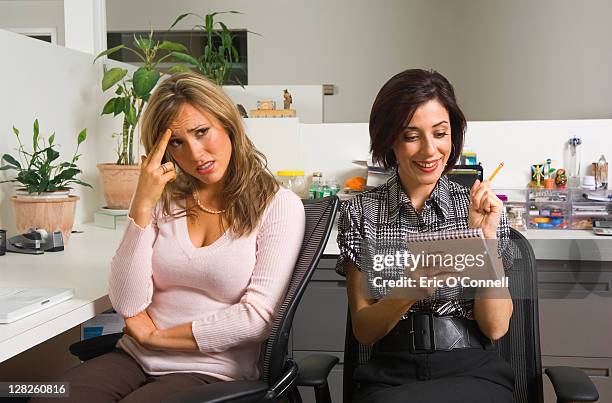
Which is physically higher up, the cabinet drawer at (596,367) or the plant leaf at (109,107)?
the plant leaf at (109,107)

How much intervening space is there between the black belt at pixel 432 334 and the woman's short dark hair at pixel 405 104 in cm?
36

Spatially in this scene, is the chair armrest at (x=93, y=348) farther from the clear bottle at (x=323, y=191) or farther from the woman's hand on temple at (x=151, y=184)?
the clear bottle at (x=323, y=191)

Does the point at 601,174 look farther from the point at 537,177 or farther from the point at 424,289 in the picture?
the point at 424,289

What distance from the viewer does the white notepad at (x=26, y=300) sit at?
127cm

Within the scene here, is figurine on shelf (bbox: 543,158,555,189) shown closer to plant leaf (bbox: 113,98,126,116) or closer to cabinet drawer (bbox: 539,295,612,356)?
cabinet drawer (bbox: 539,295,612,356)

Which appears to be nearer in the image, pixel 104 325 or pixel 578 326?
pixel 104 325

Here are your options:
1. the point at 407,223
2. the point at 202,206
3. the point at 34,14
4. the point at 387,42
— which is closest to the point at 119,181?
the point at 202,206

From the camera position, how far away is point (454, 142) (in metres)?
1.50

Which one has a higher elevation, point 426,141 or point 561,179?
point 426,141

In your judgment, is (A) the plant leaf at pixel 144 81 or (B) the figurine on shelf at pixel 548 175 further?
(B) the figurine on shelf at pixel 548 175

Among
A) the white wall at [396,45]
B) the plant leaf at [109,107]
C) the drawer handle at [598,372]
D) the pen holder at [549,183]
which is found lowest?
the drawer handle at [598,372]

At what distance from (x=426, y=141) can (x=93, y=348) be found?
2.70 ft

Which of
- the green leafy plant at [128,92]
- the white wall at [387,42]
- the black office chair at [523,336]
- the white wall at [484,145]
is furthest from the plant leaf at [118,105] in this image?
Result: the white wall at [387,42]

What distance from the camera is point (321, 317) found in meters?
2.47
